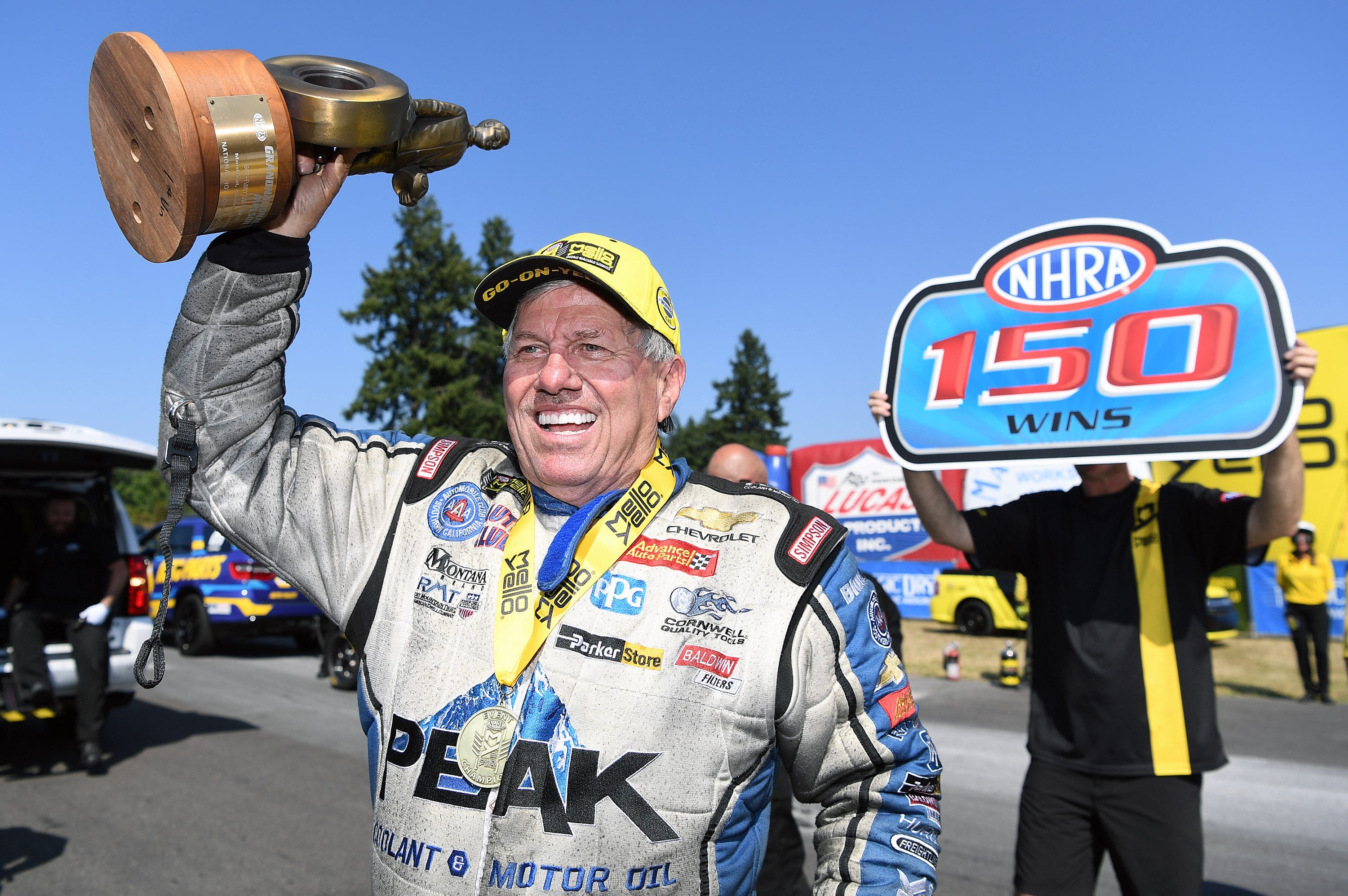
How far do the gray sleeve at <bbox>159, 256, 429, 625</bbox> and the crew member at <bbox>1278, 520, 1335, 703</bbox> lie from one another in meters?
11.5

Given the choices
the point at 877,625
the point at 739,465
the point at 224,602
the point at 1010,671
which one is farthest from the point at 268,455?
the point at 224,602

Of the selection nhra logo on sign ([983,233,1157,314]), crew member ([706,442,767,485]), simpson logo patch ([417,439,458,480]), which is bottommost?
simpson logo patch ([417,439,458,480])

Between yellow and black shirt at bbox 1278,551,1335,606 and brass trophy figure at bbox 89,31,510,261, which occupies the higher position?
brass trophy figure at bbox 89,31,510,261

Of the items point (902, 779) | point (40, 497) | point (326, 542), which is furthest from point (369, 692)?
point (40, 497)

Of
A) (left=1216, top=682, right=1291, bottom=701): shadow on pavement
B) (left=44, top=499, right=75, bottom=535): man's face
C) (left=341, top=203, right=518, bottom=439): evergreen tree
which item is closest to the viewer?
(left=44, top=499, right=75, bottom=535): man's face

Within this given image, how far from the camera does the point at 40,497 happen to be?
7.71m

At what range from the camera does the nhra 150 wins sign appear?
319 centimetres

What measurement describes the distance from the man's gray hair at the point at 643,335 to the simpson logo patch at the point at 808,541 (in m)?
0.51

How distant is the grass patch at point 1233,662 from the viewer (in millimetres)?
11625

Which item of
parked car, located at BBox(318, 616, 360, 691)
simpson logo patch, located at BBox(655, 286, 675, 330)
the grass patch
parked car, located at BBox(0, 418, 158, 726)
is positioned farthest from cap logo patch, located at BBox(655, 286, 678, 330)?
the grass patch

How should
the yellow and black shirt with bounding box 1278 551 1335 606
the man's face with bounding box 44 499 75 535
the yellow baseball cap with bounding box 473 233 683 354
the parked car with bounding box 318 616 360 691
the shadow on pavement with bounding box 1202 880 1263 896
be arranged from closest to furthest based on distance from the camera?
the yellow baseball cap with bounding box 473 233 683 354 < the shadow on pavement with bounding box 1202 880 1263 896 < the man's face with bounding box 44 499 75 535 < the yellow and black shirt with bounding box 1278 551 1335 606 < the parked car with bounding box 318 616 360 691

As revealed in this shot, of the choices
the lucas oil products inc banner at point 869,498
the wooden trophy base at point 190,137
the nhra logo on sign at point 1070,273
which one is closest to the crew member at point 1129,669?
the nhra logo on sign at point 1070,273

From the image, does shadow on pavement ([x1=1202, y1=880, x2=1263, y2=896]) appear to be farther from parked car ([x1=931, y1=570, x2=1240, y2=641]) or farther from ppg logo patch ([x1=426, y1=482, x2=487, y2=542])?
parked car ([x1=931, y1=570, x2=1240, y2=641])

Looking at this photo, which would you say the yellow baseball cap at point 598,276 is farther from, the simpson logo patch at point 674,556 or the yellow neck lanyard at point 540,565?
the simpson logo patch at point 674,556
